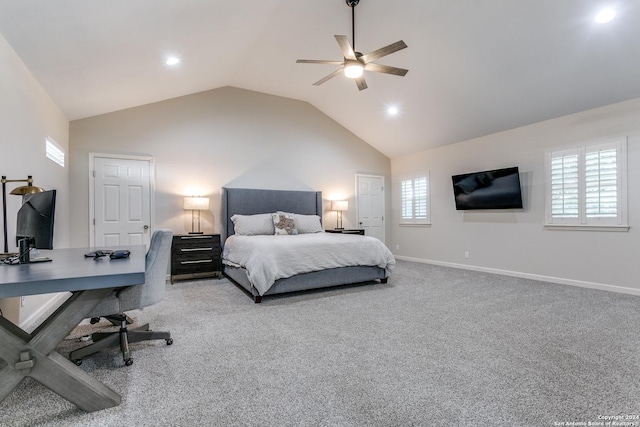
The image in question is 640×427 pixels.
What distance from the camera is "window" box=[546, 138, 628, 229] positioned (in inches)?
157

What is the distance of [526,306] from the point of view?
11.3ft

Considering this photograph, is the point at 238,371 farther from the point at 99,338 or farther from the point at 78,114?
the point at 78,114

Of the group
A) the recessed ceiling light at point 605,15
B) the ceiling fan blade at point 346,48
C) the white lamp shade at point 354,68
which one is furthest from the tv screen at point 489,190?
the ceiling fan blade at point 346,48

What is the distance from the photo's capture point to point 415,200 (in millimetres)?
6930

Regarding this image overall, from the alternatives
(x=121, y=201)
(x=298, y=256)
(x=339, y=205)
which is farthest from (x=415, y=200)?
(x=121, y=201)

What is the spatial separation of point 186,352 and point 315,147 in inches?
197

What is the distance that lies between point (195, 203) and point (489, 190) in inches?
197

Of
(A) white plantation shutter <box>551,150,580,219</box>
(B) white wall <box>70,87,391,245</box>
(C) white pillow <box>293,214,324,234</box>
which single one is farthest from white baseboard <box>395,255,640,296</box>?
(C) white pillow <box>293,214,324,234</box>

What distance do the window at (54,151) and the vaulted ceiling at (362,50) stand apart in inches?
21.8

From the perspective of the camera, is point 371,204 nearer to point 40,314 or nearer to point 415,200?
point 415,200

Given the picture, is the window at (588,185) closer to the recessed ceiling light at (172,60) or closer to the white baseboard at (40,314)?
the recessed ceiling light at (172,60)

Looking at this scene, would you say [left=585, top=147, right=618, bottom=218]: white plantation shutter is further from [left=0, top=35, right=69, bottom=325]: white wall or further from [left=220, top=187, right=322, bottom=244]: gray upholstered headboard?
[left=0, top=35, right=69, bottom=325]: white wall

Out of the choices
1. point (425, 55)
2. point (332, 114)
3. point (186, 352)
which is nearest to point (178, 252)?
point (186, 352)

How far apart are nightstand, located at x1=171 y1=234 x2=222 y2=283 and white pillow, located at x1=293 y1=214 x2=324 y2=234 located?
142 centimetres
